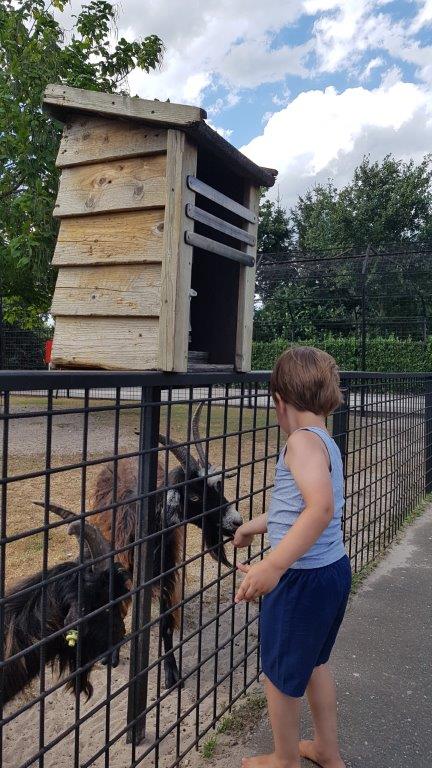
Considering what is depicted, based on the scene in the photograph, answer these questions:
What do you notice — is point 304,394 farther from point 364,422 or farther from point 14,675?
point 364,422

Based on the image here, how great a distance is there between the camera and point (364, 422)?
166 inches

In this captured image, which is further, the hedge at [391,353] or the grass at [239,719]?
the hedge at [391,353]

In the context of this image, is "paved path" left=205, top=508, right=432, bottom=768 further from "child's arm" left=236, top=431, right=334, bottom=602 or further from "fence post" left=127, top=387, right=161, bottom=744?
"child's arm" left=236, top=431, right=334, bottom=602

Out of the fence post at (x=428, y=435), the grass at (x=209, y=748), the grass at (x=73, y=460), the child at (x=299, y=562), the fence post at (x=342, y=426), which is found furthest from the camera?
the fence post at (x=428, y=435)

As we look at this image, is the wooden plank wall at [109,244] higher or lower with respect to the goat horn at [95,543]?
higher

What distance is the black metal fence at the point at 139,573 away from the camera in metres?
1.64

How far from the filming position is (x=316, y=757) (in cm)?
221

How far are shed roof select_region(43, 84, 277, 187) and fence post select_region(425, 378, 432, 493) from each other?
179 inches

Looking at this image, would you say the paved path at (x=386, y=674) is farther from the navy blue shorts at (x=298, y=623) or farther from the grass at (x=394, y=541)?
the navy blue shorts at (x=298, y=623)

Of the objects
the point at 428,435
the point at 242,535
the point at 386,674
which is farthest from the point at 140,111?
the point at 428,435

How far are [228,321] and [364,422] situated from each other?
5.56 feet

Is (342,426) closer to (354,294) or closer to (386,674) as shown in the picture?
(386,674)

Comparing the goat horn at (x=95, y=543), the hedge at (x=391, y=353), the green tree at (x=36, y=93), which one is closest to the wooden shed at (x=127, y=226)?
the goat horn at (x=95, y=543)

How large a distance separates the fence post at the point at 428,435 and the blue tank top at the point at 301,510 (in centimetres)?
453
